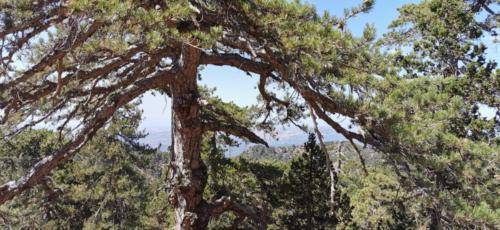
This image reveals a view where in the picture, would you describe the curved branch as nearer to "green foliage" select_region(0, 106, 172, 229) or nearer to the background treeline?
the background treeline

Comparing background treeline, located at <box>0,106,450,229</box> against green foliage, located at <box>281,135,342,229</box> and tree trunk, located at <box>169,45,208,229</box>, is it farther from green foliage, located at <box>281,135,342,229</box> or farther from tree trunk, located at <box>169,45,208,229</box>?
tree trunk, located at <box>169,45,208,229</box>

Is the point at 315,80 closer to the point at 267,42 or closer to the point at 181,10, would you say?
the point at 267,42

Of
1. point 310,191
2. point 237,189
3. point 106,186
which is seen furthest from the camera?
point 106,186

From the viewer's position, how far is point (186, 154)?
6.59 meters

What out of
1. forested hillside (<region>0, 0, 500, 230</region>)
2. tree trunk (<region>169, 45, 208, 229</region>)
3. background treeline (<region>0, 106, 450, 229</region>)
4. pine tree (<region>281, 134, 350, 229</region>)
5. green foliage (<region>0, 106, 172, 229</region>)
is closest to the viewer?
forested hillside (<region>0, 0, 500, 230</region>)

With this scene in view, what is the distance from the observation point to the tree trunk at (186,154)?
6.49 metres

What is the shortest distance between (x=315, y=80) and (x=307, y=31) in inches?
23.1

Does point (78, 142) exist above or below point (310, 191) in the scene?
above

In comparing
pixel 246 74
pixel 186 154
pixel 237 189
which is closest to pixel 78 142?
pixel 186 154

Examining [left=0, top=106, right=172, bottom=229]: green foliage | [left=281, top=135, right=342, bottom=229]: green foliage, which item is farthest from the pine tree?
[left=0, top=106, right=172, bottom=229]: green foliage

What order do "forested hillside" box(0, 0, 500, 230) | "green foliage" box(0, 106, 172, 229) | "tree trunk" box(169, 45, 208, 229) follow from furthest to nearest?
"green foliage" box(0, 106, 172, 229)
"tree trunk" box(169, 45, 208, 229)
"forested hillside" box(0, 0, 500, 230)

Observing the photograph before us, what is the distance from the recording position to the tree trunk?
255 inches

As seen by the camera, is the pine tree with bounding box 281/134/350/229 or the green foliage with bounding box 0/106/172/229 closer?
the pine tree with bounding box 281/134/350/229

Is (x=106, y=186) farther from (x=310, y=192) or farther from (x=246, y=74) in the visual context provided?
(x=246, y=74)
